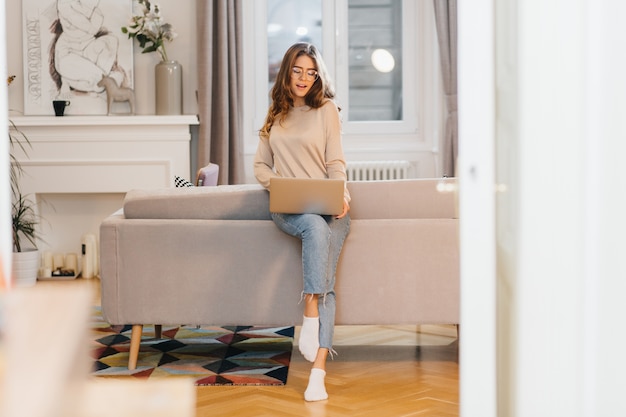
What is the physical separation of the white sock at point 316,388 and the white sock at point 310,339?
0.06 m

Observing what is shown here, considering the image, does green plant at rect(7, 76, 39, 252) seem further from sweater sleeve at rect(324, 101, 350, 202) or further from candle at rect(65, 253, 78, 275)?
sweater sleeve at rect(324, 101, 350, 202)

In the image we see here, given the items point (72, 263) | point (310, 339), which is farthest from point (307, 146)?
point (72, 263)

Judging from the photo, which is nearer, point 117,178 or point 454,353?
point 454,353

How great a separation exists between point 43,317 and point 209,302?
2593 millimetres

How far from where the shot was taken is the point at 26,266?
234 inches

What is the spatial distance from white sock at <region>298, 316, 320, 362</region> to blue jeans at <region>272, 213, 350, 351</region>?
0.04m

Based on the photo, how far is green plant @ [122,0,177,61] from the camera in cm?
625

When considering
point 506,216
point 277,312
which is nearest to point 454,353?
point 277,312

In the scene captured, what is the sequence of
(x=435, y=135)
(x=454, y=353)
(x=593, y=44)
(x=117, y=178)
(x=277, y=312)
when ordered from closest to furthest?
(x=593, y=44)
(x=277, y=312)
(x=454, y=353)
(x=117, y=178)
(x=435, y=135)

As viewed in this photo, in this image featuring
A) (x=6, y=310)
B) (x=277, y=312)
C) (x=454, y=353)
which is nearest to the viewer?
(x=6, y=310)

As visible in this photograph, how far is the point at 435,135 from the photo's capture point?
668 cm

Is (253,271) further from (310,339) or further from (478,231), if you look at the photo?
(478,231)

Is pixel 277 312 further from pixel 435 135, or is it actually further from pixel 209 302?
pixel 435 135

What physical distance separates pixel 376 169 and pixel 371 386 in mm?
3213
